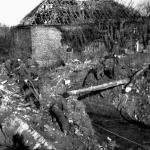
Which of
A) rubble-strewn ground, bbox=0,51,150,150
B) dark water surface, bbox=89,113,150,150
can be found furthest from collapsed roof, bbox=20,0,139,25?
dark water surface, bbox=89,113,150,150

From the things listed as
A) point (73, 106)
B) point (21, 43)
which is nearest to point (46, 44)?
point (21, 43)

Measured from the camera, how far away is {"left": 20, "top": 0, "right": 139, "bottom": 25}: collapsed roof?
42.3ft

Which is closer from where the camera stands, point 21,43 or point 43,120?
point 43,120

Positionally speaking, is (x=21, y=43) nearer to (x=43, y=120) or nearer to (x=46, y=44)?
(x=46, y=44)

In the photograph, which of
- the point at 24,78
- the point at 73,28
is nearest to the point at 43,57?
the point at 73,28

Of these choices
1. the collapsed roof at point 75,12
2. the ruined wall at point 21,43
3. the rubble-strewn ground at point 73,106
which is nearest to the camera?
the rubble-strewn ground at point 73,106

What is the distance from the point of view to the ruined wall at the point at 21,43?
1279 centimetres

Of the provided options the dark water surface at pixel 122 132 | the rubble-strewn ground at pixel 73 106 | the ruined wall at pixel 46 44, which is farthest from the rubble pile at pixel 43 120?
the ruined wall at pixel 46 44

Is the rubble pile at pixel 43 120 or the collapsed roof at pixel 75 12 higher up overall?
the collapsed roof at pixel 75 12

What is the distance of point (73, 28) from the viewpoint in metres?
12.6

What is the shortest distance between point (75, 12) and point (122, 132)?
27.3ft

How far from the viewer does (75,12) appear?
13461 mm

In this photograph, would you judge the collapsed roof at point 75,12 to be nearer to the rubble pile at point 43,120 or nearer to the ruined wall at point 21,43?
the ruined wall at point 21,43

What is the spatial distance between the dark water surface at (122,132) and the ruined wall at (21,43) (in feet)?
21.1
